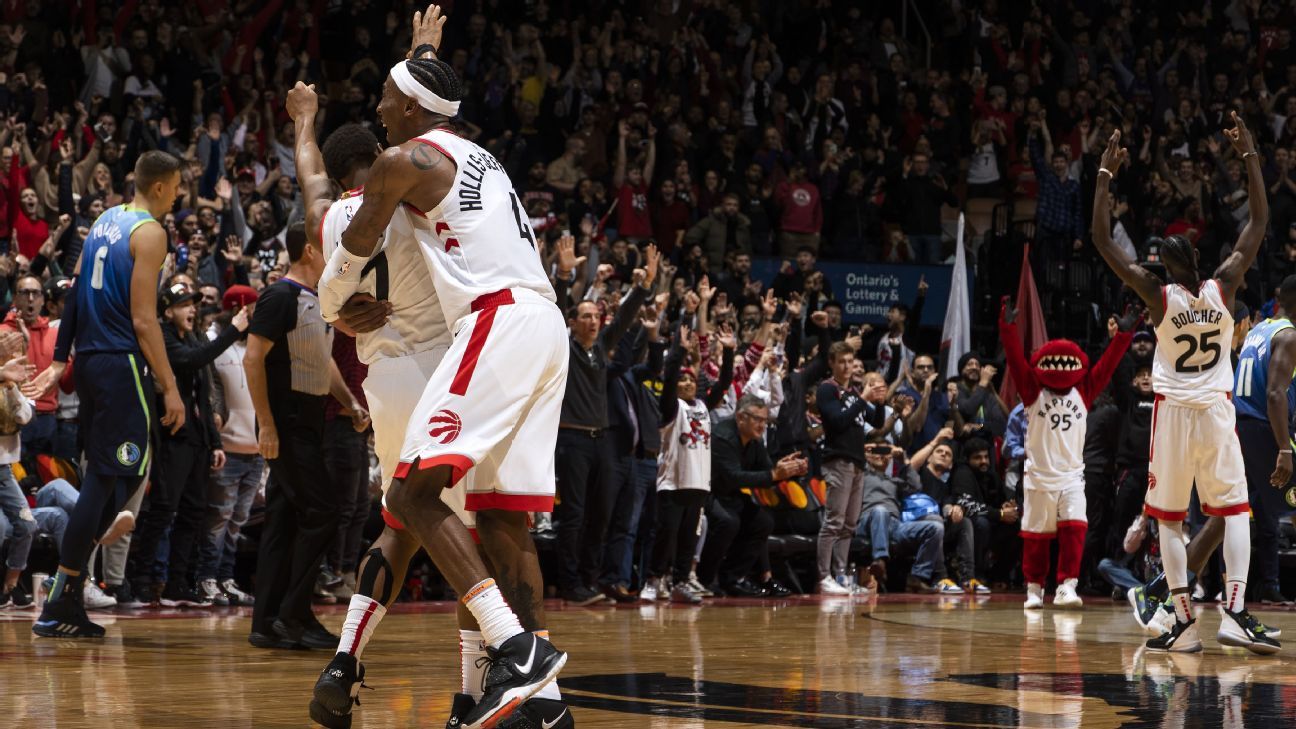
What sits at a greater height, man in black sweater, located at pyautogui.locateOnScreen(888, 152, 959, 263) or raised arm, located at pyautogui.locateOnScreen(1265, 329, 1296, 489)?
man in black sweater, located at pyautogui.locateOnScreen(888, 152, 959, 263)

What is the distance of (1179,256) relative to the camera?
8.50 meters

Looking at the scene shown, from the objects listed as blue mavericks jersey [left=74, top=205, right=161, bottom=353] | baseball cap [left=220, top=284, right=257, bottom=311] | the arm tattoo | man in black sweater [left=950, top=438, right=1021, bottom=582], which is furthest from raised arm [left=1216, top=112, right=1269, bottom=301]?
man in black sweater [left=950, top=438, right=1021, bottom=582]

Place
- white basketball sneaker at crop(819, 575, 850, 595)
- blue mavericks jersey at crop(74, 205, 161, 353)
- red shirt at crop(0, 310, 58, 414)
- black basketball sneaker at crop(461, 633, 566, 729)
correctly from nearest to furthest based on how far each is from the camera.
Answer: black basketball sneaker at crop(461, 633, 566, 729) → blue mavericks jersey at crop(74, 205, 161, 353) → red shirt at crop(0, 310, 58, 414) → white basketball sneaker at crop(819, 575, 850, 595)

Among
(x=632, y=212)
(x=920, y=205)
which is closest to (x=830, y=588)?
(x=632, y=212)

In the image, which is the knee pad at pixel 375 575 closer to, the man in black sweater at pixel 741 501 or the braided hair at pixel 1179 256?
the braided hair at pixel 1179 256

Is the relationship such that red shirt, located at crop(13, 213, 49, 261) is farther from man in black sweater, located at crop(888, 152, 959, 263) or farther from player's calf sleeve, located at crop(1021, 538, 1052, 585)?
man in black sweater, located at crop(888, 152, 959, 263)

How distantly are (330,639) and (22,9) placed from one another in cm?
1145

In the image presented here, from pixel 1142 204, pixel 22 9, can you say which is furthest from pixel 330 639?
pixel 1142 204

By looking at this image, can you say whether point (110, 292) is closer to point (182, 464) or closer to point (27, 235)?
point (182, 464)

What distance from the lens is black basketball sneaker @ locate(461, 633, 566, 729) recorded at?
4.42m

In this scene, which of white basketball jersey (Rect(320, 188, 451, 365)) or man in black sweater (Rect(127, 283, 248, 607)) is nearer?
white basketball jersey (Rect(320, 188, 451, 365))

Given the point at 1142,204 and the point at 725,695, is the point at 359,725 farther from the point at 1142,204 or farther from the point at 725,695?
the point at 1142,204

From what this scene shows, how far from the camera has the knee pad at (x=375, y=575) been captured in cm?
511

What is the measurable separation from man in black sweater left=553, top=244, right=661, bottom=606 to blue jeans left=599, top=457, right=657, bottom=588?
0.22 m
